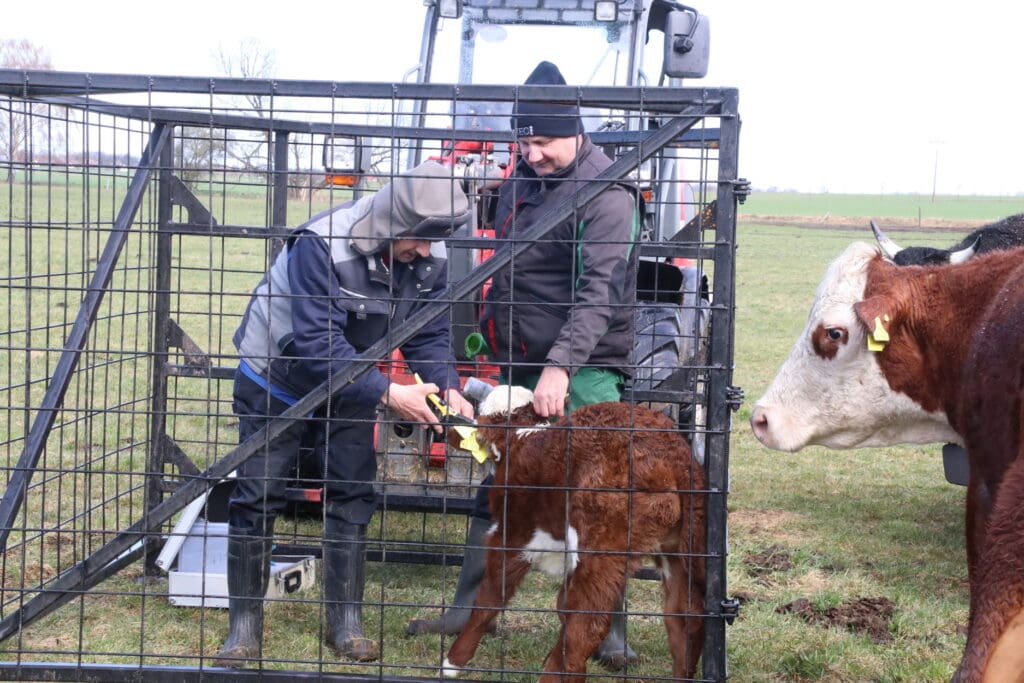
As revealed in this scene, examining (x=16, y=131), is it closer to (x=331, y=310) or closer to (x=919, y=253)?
(x=331, y=310)

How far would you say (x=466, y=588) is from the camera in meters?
4.32

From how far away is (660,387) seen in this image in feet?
13.5

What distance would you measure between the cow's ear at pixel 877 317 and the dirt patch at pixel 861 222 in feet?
82.9

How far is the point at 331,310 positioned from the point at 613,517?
1147 mm

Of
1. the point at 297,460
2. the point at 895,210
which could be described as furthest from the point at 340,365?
the point at 895,210

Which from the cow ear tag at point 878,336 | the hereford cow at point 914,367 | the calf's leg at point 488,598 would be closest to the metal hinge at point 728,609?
the hereford cow at point 914,367

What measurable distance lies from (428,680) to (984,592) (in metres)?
1.74

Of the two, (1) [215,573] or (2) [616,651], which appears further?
(1) [215,573]

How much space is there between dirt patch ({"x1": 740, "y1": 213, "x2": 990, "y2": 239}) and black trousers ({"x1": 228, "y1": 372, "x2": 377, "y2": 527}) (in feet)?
83.0

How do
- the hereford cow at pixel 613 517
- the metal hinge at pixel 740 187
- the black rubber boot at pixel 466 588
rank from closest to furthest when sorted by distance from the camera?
the metal hinge at pixel 740 187 < the hereford cow at pixel 613 517 < the black rubber boot at pixel 466 588

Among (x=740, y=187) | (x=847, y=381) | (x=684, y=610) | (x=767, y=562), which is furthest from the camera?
(x=767, y=562)

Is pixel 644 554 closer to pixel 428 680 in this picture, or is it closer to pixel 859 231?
pixel 428 680

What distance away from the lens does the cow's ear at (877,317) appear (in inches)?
129

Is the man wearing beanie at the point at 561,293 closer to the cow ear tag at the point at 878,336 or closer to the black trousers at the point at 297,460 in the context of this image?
the black trousers at the point at 297,460
